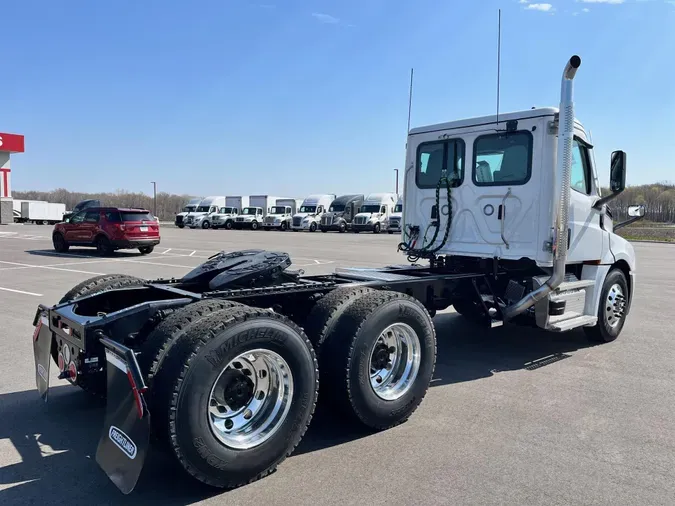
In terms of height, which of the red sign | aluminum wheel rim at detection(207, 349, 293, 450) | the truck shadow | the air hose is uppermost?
the red sign

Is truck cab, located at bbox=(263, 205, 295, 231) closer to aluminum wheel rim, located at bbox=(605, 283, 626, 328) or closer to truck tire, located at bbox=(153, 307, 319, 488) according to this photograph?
aluminum wheel rim, located at bbox=(605, 283, 626, 328)

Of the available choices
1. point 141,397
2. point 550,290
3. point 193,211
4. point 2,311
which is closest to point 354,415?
point 141,397

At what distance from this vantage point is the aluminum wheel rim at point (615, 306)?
711cm

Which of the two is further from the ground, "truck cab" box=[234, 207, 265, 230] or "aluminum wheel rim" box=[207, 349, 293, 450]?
"truck cab" box=[234, 207, 265, 230]

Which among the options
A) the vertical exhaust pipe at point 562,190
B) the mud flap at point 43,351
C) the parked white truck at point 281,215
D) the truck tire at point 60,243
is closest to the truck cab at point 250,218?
the parked white truck at point 281,215

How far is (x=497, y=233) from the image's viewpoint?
6422 mm

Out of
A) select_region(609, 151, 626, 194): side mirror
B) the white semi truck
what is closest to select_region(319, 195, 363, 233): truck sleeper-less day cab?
the white semi truck

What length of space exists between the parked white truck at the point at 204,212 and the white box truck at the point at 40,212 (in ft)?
45.7

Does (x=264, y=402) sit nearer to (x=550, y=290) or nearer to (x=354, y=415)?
(x=354, y=415)

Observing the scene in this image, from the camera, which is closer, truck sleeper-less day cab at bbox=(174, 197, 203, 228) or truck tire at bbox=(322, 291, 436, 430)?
truck tire at bbox=(322, 291, 436, 430)

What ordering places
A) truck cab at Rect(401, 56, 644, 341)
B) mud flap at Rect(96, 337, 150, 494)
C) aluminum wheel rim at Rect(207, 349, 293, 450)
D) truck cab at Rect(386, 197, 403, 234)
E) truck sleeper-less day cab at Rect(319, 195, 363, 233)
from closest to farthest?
1. mud flap at Rect(96, 337, 150, 494)
2. aluminum wheel rim at Rect(207, 349, 293, 450)
3. truck cab at Rect(401, 56, 644, 341)
4. truck cab at Rect(386, 197, 403, 234)
5. truck sleeper-less day cab at Rect(319, 195, 363, 233)

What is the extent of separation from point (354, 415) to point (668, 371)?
12.8ft

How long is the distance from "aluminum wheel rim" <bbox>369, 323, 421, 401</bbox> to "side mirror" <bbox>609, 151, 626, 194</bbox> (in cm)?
349

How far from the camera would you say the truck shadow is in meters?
3.27
